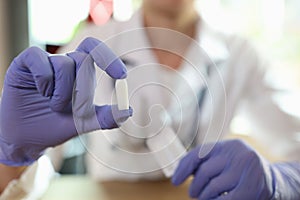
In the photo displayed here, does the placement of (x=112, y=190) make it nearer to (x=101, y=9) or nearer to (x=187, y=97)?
(x=187, y=97)

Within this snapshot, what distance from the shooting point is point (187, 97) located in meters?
0.62

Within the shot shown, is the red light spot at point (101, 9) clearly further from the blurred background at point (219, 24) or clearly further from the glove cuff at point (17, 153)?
the glove cuff at point (17, 153)

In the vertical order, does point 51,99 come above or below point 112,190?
above

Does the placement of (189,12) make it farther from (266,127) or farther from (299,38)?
(299,38)

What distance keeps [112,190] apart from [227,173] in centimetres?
18

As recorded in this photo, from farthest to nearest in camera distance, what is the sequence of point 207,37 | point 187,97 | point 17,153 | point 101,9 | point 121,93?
point 101,9, point 207,37, point 187,97, point 17,153, point 121,93

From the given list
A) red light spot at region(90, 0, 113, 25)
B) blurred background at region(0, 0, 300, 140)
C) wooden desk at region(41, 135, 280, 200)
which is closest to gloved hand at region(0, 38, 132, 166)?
wooden desk at region(41, 135, 280, 200)

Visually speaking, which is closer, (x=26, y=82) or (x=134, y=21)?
(x=26, y=82)

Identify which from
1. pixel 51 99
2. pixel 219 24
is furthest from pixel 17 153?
pixel 219 24

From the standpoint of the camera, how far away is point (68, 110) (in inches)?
18.2

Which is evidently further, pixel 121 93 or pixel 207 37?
pixel 207 37

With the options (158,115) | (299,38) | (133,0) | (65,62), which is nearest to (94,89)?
(65,62)

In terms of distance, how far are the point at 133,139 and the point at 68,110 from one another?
103 millimetres

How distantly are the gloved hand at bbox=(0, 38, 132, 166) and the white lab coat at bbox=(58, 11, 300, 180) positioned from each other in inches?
0.7
